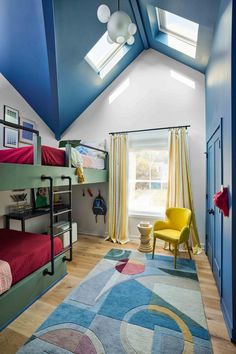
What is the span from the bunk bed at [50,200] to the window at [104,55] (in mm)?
1826

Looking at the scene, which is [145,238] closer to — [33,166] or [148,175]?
[148,175]

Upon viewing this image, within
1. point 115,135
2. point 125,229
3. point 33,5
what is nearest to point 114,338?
point 125,229

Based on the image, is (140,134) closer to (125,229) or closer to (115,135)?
(115,135)

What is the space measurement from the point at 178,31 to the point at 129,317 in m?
3.91

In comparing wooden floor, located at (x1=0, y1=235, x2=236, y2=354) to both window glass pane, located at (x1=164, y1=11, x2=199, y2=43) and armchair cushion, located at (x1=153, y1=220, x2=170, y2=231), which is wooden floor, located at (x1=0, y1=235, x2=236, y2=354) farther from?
window glass pane, located at (x1=164, y1=11, x2=199, y2=43)

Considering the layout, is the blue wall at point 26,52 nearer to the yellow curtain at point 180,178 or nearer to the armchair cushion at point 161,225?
the yellow curtain at point 180,178

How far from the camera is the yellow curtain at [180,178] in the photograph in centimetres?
310

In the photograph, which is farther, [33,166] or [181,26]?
[181,26]

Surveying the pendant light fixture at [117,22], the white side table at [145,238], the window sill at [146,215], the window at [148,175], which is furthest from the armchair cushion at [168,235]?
the pendant light fixture at [117,22]

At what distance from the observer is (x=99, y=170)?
346cm

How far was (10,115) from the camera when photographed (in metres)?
3.26

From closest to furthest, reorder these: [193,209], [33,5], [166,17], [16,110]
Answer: [33,5] → [166,17] → [193,209] → [16,110]

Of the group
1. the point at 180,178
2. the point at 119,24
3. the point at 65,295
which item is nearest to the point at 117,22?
the point at 119,24

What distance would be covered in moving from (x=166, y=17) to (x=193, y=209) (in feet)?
10.1
